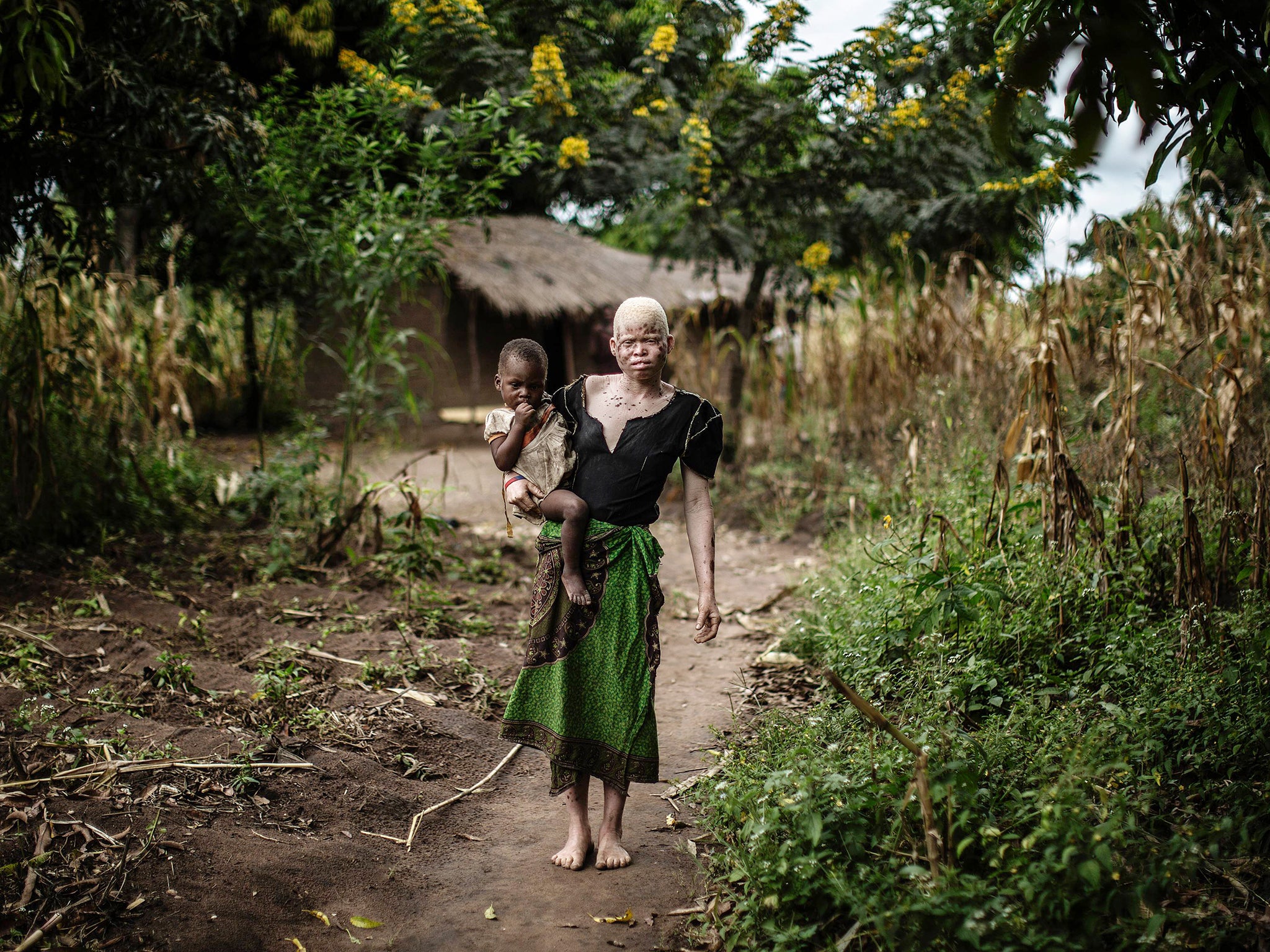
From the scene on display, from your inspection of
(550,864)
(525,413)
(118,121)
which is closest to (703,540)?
(525,413)

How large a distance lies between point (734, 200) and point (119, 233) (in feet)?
18.2

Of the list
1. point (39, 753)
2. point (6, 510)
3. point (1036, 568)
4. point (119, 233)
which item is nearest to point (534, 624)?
point (39, 753)

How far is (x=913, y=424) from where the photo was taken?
528 cm

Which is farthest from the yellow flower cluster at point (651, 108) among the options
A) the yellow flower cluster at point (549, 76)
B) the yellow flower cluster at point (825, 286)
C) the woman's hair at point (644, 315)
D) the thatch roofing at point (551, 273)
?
the woman's hair at point (644, 315)

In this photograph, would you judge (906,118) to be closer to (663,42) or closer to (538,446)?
(663,42)

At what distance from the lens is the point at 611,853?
8.51 feet

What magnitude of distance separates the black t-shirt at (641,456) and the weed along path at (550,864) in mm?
1010

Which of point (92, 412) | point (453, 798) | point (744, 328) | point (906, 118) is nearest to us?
point (453, 798)

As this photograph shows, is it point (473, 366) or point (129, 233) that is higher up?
point (129, 233)

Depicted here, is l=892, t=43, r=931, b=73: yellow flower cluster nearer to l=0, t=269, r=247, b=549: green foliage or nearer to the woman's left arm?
the woman's left arm

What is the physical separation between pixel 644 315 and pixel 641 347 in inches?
3.4

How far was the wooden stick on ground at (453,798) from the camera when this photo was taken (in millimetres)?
2807

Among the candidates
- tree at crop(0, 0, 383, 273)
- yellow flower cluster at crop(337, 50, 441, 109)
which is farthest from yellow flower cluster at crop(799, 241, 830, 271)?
tree at crop(0, 0, 383, 273)

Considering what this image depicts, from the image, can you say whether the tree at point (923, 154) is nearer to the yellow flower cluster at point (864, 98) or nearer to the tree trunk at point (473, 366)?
the yellow flower cluster at point (864, 98)
